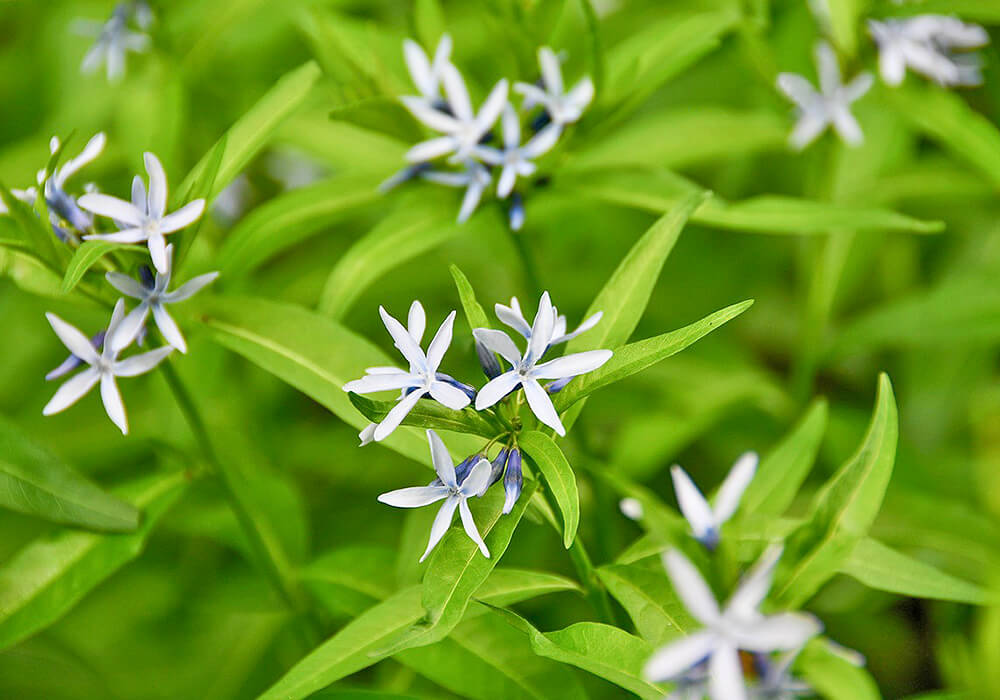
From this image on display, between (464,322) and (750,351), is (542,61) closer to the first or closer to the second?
(464,322)

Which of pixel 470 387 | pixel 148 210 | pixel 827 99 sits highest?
pixel 148 210

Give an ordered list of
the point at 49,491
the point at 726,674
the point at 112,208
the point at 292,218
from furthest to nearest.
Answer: the point at 292,218, the point at 49,491, the point at 112,208, the point at 726,674

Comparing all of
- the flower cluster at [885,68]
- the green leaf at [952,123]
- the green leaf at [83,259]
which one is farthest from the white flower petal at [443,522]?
the green leaf at [952,123]

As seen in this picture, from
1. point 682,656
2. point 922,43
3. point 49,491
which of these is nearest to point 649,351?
point 682,656

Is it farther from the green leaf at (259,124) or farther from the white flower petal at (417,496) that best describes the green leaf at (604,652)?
the green leaf at (259,124)

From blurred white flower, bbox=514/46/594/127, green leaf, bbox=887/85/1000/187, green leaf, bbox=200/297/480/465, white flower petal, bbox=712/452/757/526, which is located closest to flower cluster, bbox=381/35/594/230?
blurred white flower, bbox=514/46/594/127

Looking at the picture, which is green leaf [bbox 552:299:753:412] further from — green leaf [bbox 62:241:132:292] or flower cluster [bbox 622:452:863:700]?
green leaf [bbox 62:241:132:292]

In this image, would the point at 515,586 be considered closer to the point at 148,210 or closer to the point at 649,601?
the point at 649,601
